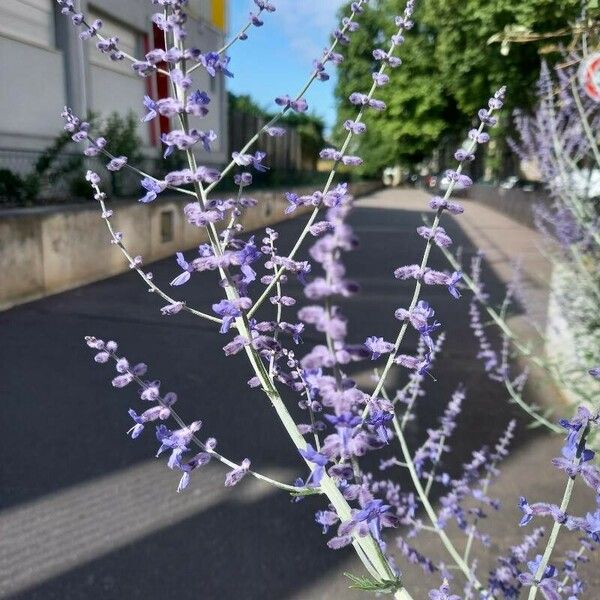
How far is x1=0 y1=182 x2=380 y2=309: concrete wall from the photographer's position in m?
7.29

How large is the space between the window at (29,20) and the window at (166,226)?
3742mm

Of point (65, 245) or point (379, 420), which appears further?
point (65, 245)

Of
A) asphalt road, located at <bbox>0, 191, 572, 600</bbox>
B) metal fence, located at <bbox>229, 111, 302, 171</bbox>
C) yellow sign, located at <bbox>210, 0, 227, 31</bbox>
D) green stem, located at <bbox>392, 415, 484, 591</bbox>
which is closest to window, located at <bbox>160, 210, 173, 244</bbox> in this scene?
metal fence, located at <bbox>229, 111, 302, 171</bbox>

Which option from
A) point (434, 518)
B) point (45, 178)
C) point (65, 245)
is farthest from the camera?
point (45, 178)

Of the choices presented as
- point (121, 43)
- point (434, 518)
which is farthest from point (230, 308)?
point (121, 43)

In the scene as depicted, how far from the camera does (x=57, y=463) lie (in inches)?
148

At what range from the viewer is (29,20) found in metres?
11.2

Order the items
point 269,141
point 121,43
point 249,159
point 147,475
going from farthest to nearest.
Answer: point 269,141 → point 121,43 → point 147,475 → point 249,159

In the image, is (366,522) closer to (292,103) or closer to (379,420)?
(379,420)

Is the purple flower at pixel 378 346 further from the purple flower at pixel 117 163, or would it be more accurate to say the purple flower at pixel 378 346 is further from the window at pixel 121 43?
the window at pixel 121 43

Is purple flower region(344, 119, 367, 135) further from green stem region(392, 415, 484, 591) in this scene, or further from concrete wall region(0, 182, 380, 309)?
concrete wall region(0, 182, 380, 309)

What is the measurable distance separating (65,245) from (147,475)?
210 inches

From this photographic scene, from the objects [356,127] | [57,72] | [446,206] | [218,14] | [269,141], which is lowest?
[446,206]

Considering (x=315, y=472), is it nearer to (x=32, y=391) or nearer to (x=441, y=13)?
(x=32, y=391)
